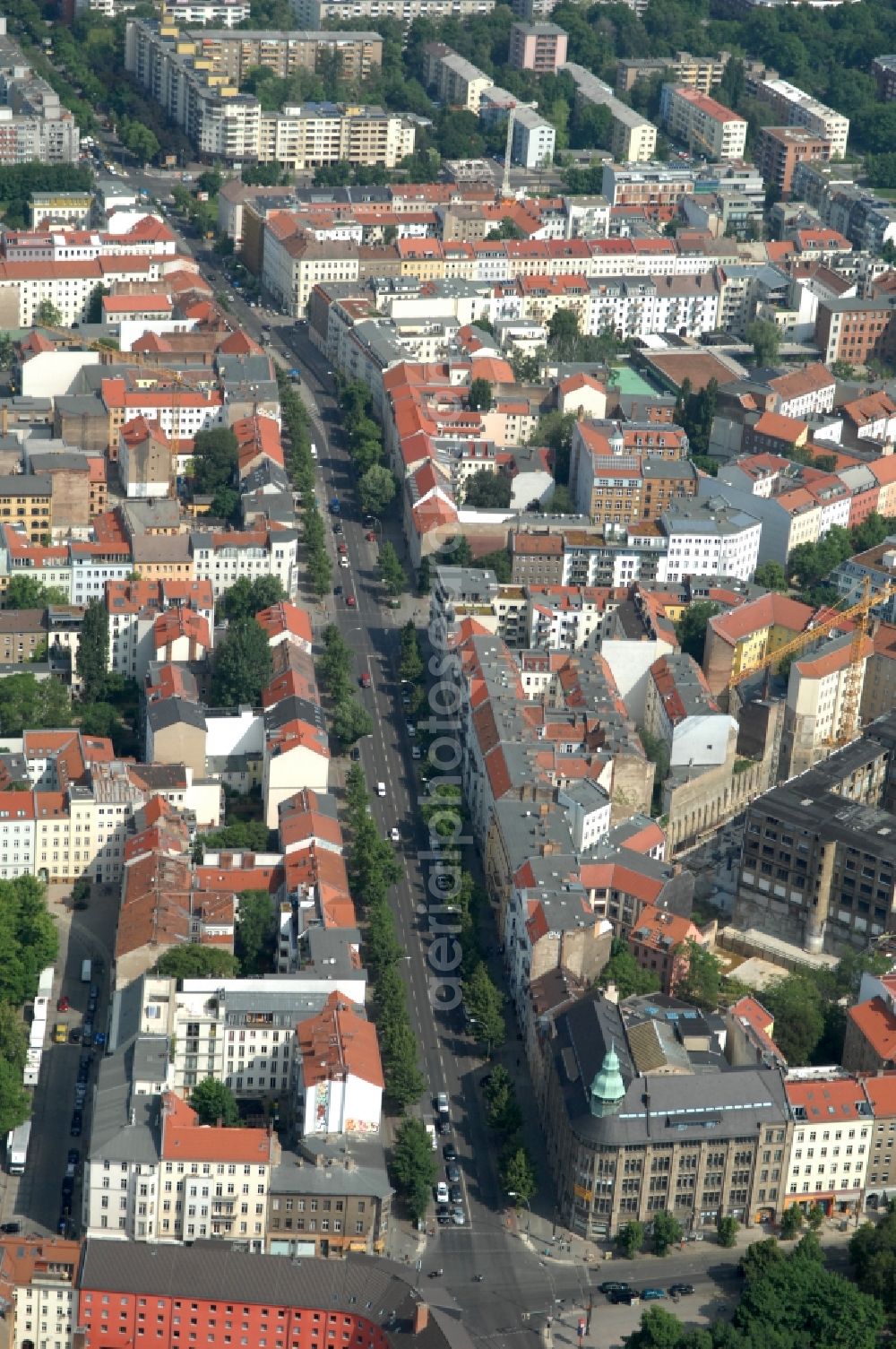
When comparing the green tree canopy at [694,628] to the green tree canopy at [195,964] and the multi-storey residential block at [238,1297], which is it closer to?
the green tree canopy at [195,964]

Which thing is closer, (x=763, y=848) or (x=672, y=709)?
(x=763, y=848)

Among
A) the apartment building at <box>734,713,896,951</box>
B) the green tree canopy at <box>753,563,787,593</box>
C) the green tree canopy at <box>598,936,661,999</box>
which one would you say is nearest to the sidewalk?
the green tree canopy at <box>598,936,661,999</box>

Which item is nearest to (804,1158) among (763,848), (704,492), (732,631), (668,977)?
(668,977)

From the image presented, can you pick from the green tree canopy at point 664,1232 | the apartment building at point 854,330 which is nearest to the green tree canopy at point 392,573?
the apartment building at point 854,330

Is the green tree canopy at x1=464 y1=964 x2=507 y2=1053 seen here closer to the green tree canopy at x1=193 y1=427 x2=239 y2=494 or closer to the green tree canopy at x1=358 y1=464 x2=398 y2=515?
the green tree canopy at x1=193 y1=427 x2=239 y2=494

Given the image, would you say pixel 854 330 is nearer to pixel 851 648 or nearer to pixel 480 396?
pixel 480 396

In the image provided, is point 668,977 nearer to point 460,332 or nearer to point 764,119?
point 460,332
